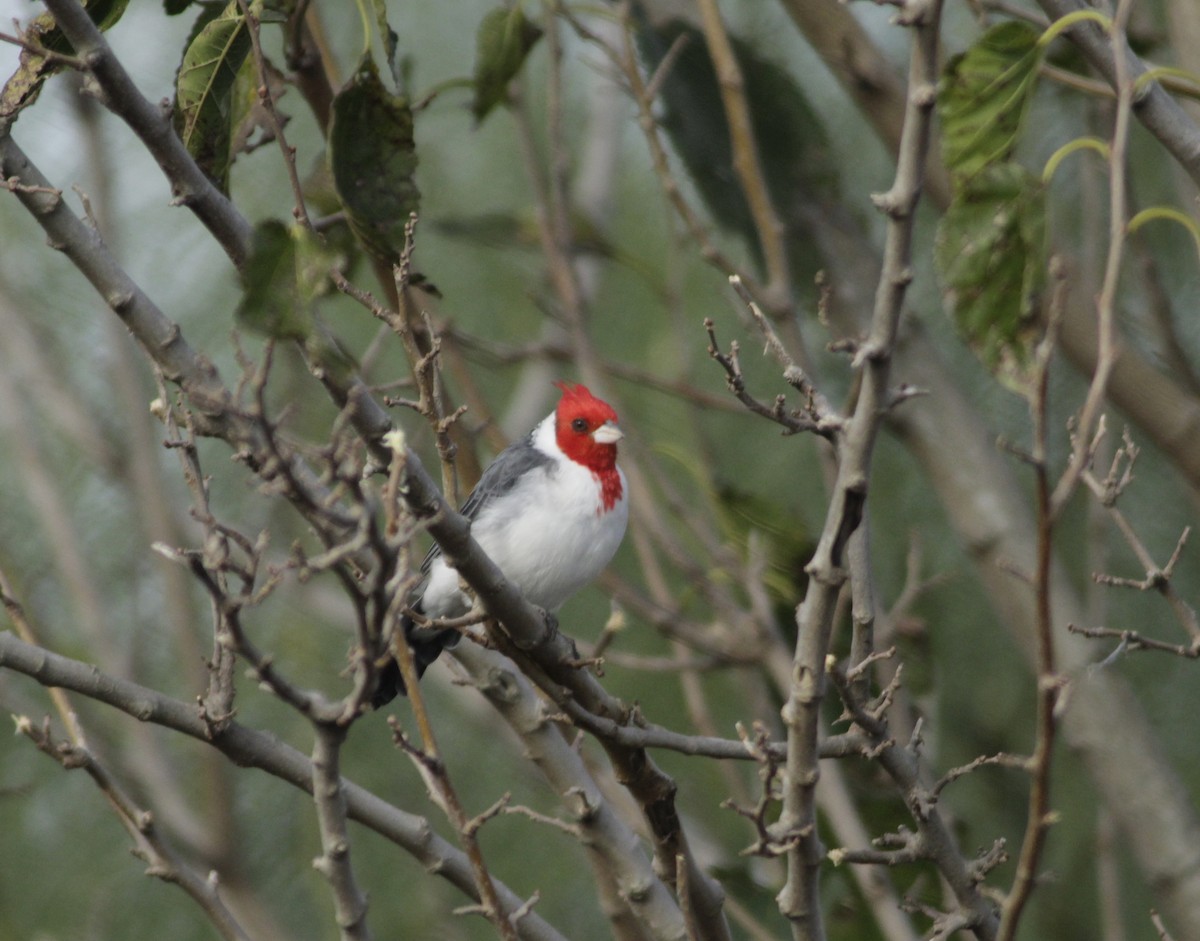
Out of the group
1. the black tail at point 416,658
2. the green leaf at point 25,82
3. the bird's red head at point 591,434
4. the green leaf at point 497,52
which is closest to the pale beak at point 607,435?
the bird's red head at point 591,434

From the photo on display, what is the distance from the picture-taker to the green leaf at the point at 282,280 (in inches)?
64.1

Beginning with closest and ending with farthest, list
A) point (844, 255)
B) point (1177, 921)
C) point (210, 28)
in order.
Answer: point (210, 28) → point (1177, 921) → point (844, 255)

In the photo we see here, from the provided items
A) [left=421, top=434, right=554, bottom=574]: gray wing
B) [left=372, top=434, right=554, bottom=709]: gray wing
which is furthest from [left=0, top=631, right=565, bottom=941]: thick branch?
[left=421, top=434, right=554, bottom=574]: gray wing

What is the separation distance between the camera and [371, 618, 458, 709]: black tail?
3352 millimetres

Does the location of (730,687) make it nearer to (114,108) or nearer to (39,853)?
(39,853)

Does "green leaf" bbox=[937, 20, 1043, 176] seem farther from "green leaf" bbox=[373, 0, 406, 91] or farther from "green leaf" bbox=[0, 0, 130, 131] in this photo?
"green leaf" bbox=[0, 0, 130, 131]

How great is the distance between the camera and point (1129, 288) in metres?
5.59

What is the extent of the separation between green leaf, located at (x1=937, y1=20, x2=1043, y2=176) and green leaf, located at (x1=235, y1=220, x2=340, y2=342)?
83cm

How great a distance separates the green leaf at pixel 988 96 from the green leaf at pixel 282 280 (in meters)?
0.83

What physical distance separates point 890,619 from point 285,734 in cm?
333

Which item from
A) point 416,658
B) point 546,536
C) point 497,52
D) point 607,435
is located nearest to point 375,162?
point 497,52

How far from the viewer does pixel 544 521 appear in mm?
3617

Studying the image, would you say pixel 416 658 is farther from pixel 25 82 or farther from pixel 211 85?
pixel 25 82

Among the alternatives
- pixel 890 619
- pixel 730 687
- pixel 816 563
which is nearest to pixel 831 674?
A: pixel 816 563
